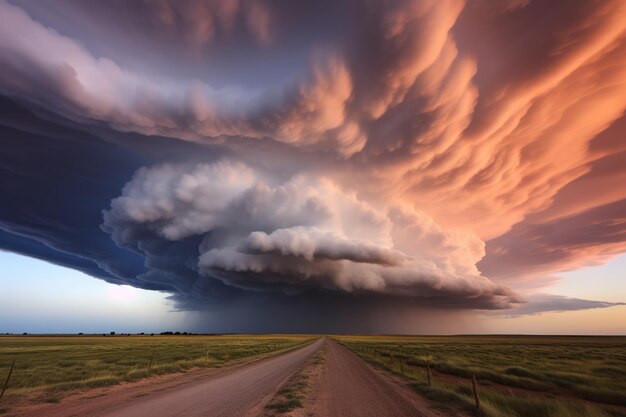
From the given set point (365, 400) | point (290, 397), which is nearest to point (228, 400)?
point (290, 397)

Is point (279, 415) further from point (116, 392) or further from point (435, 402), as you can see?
point (116, 392)

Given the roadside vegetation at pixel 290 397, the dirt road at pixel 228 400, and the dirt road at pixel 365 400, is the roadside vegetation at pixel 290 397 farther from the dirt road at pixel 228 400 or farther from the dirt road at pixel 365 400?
the dirt road at pixel 365 400

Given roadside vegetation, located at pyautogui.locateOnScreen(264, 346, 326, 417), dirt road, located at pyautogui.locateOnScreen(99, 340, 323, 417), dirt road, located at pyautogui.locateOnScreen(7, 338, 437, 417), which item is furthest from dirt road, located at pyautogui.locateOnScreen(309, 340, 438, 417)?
dirt road, located at pyautogui.locateOnScreen(99, 340, 323, 417)

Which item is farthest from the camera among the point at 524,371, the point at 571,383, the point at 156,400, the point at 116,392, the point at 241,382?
the point at 524,371

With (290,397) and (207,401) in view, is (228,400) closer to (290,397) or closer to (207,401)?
(207,401)

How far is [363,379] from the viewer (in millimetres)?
22203

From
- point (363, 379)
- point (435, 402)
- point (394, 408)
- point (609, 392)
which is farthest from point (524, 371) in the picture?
point (394, 408)

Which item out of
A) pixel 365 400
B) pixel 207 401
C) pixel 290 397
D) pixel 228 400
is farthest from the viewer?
pixel 365 400

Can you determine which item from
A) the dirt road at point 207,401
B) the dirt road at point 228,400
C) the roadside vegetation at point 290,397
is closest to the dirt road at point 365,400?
the dirt road at point 228,400

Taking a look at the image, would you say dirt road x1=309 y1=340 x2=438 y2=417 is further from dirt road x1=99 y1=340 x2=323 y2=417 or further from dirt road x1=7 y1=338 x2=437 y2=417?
dirt road x1=99 y1=340 x2=323 y2=417

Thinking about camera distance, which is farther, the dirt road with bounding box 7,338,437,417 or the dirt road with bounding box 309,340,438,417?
the dirt road with bounding box 309,340,438,417

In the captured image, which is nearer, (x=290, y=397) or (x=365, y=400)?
(x=290, y=397)

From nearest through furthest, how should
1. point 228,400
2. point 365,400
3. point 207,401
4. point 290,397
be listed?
point 207,401, point 228,400, point 290,397, point 365,400

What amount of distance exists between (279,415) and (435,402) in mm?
7992
